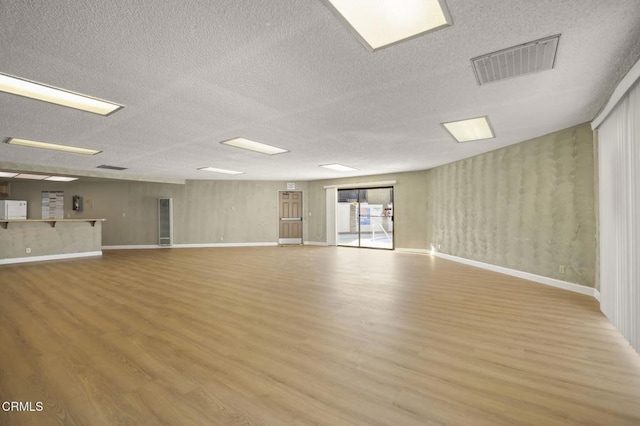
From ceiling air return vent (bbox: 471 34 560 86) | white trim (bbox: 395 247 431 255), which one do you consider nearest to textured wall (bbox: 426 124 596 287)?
white trim (bbox: 395 247 431 255)

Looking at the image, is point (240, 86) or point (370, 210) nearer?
point (240, 86)

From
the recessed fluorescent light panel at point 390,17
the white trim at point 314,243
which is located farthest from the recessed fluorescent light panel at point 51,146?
the white trim at point 314,243

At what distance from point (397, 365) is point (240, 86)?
289 centimetres

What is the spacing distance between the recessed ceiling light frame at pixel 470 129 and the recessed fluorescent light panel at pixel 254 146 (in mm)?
3100

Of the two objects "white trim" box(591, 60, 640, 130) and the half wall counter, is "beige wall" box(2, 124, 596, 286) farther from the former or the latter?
the half wall counter

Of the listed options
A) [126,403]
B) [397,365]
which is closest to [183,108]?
[126,403]

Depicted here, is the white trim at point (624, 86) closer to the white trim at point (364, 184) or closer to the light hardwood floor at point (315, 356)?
the light hardwood floor at point (315, 356)

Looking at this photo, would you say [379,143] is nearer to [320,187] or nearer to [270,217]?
[320,187]

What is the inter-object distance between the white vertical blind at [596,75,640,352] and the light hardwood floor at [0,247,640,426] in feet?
0.95

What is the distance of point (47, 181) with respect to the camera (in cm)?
982

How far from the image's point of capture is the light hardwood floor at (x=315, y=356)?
1.66 metres

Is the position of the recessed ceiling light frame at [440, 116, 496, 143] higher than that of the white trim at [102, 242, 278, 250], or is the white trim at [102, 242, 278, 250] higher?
the recessed ceiling light frame at [440, 116, 496, 143]

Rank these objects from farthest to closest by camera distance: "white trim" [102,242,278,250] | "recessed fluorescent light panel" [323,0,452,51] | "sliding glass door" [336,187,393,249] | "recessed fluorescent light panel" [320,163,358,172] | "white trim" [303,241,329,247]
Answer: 1. "sliding glass door" [336,187,393,249]
2. "white trim" [303,241,329,247]
3. "white trim" [102,242,278,250]
4. "recessed fluorescent light panel" [320,163,358,172]
5. "recessed fluorescent light panel" [323,0,452,51]

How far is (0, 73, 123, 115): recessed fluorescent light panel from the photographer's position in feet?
9.07
